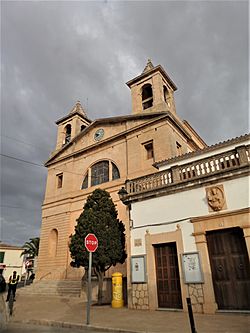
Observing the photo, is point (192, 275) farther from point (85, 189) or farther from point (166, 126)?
point (85, 189)

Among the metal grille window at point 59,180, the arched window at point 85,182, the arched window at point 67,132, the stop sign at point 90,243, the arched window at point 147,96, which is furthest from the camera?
the arched window at point 67,132

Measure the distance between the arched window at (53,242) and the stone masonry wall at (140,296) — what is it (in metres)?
15.2

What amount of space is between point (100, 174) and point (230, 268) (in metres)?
16.1

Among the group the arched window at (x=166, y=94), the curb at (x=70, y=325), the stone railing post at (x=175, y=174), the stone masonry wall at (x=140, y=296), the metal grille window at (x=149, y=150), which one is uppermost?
the arched window at (x=166, y=94)

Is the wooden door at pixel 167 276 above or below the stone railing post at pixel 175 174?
below

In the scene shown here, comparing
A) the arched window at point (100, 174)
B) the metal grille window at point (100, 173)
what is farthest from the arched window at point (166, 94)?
the metal grille window at point (100, 173)

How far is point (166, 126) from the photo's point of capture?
1931cm

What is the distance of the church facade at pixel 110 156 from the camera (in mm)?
19812

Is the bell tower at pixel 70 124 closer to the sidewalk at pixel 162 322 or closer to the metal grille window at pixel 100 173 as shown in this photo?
the metal grille window at pixel 100 173

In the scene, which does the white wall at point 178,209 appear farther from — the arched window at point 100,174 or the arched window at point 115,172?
the arched window at point 100,174

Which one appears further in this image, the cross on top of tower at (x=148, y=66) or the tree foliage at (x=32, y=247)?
the tree foliage at (x=32, y=247)

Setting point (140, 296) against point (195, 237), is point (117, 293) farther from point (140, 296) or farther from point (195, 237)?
point (195, 237)

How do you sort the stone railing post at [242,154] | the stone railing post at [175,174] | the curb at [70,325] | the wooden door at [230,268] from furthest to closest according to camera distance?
1. the stone railing post at [175,174]
2. the stone railing post at [242,154]
3. the wooden door at [230,268]
4. the curb at [70,325]

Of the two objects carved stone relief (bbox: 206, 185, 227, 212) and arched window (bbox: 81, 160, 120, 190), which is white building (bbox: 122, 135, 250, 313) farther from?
arched window (bbox: 81, 160, 120, 190)
